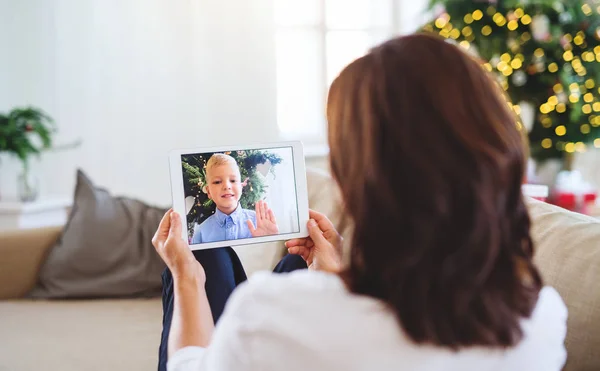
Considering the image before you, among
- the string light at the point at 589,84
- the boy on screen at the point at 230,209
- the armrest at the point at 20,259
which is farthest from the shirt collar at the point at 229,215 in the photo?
the string light at the point at 589,84

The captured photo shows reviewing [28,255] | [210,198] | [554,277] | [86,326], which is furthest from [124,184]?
[554,277]

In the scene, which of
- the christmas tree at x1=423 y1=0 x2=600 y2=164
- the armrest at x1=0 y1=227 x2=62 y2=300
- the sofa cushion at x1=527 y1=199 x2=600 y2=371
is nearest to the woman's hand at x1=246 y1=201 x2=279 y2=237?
the sofa cushion at x1=527 y1=199 x2=600 y2=371

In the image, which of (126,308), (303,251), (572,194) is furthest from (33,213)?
(572,194)

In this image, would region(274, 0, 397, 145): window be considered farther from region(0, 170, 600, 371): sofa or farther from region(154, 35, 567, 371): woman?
region(154, 35, 567, 371): woman

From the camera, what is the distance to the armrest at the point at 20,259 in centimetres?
220

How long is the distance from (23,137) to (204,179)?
1939mm

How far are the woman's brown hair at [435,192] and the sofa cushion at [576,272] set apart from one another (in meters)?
0.24

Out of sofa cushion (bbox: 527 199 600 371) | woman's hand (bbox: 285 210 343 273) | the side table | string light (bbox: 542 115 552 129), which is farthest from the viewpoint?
string light (bbox: 542 115 552 129)

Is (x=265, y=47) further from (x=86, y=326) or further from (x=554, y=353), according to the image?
(x=554, y=353)

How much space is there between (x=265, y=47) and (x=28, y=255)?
5.87 feet

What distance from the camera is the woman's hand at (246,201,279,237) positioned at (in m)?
1.22

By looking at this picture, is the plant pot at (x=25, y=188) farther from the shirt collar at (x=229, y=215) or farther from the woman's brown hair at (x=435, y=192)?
the woman's brown hair at (x=435, y=192)

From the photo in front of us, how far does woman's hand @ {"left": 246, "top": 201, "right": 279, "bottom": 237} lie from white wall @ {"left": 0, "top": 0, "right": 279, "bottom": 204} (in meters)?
2.25

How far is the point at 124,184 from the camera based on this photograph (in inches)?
135
